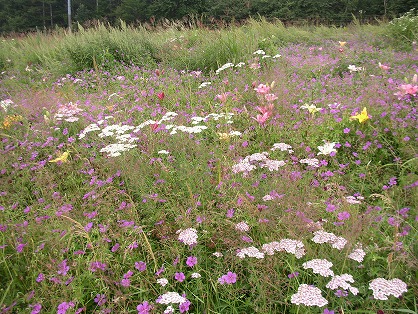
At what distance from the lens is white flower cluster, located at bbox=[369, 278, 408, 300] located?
4.52 ft

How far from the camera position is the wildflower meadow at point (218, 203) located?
167 cm

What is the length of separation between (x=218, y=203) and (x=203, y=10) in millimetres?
27557

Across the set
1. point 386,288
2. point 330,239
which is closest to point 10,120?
point 330,239

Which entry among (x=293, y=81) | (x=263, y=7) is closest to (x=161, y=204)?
(x=293, y=81)

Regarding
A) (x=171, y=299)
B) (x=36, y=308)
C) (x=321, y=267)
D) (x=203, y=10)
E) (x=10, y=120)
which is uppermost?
(x=203, y=10)

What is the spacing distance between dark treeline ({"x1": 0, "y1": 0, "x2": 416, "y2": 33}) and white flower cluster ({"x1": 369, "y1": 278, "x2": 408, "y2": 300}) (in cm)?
891

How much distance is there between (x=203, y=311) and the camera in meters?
1.70

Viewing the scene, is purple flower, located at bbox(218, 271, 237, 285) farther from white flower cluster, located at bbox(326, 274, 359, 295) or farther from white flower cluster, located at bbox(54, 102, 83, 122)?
white flower cluster, located at bbox(54, 102, 83, 122)

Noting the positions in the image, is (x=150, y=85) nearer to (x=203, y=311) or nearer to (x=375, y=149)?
(x=375, y=149)

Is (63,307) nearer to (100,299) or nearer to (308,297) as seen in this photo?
(100,299)

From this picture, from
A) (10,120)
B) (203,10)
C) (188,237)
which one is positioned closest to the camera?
(188,237)

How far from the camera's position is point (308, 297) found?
1380 mm

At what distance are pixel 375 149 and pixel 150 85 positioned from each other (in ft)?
11.7

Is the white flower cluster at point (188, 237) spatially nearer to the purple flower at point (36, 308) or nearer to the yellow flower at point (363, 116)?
the purple flower at point (36, 308)
